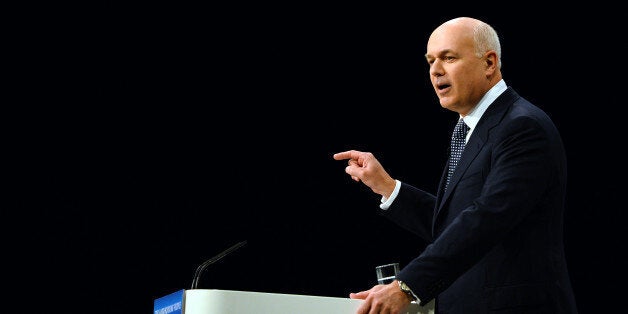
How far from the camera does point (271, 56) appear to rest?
16.0ft

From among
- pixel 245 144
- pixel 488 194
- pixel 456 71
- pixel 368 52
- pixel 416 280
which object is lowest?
pixel 416 280

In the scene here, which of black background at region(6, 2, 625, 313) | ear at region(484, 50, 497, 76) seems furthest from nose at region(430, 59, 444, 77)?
black background at region(6, 2, 625, 313)

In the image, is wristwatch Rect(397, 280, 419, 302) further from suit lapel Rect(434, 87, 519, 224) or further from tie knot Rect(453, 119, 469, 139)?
tie knot Rect(453, 119, 469, 139)

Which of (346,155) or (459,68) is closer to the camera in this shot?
(459,68)

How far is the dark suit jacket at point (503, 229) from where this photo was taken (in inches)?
69.5

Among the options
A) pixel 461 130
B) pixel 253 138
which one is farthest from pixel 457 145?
pixel 253 138

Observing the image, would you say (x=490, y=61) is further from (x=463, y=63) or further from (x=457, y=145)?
(x=457, y=145)

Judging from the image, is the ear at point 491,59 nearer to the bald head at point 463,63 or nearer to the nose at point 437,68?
the bald head at point 463,63

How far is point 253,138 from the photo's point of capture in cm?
480

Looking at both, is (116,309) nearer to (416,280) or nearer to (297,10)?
(297,10)

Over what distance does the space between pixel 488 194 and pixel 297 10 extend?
3256 mm

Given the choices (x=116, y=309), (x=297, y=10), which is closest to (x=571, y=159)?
(x=297, y=10)

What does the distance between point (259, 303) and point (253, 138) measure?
311 centimetres

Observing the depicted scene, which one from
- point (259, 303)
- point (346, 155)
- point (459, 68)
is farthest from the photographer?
point (346, 155)
